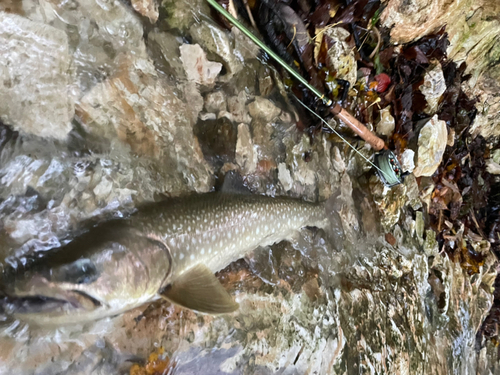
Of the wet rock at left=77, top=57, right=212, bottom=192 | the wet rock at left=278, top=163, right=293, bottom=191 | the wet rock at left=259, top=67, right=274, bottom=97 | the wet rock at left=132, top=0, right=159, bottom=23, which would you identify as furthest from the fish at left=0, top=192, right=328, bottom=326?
the wet rock at left=132, top=0, right=159, bottom=23

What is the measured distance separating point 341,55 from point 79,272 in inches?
121

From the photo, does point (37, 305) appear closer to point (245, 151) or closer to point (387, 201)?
point (245, 151)

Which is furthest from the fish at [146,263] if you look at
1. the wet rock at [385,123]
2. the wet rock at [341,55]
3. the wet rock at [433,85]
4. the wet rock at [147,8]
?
the wet rock at [433,85]

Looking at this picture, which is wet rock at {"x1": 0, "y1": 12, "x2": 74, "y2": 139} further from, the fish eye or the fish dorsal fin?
the fish dorsal fin

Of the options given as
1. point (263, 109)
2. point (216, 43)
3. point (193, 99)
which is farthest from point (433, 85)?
point (193, 99)

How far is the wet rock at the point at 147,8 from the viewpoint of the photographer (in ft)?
6.22

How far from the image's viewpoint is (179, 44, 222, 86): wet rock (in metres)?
2.11

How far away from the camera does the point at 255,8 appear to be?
276cm

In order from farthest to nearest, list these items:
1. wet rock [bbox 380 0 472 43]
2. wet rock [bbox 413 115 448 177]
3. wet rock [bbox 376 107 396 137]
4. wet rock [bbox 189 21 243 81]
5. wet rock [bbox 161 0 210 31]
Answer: wet rock [bbox 413 115 448 177] < wet rock [bbox 376 107 396 137] < wet rock [bbox 380 0 472 43] < wet rock [bbox 189 21 243 81] < wet rock [bbox 161 0 210 31]

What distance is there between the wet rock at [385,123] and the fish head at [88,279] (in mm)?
3482

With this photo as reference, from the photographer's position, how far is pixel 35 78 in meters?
1.44

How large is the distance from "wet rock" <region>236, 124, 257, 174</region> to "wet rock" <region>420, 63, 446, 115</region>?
10.7ft

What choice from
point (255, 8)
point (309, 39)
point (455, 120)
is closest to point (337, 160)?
point (309, 39)

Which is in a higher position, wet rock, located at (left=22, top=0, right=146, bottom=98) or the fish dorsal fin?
wet rock, located at (left=22, top=0, right=146, bottom=98)
